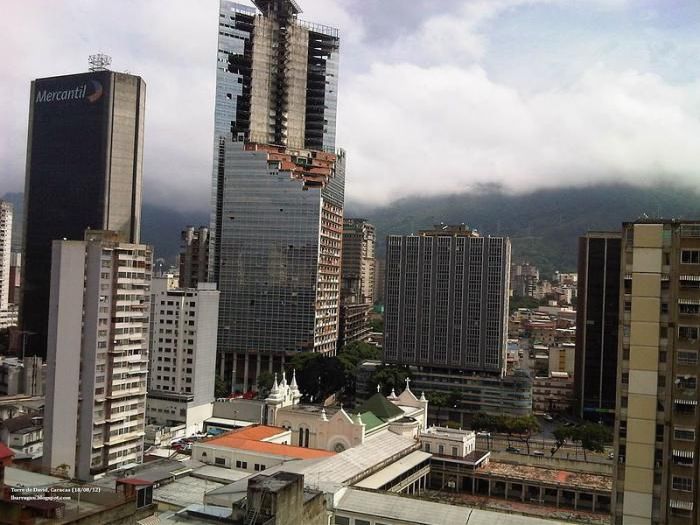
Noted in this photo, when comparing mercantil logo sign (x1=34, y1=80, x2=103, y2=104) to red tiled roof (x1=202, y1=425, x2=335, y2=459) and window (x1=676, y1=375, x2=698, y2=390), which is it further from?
window (x1=676, y1=375, x2=698, y2=390)

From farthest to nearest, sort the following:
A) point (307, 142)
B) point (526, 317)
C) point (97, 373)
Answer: point (526, 317) → point (307, 142) → point (97, 373)

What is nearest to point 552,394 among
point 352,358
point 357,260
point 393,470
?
point 352,358

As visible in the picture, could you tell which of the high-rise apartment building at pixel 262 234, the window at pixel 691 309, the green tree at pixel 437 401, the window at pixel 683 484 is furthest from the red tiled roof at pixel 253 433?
the high-rise apartment building at pixel 262 234

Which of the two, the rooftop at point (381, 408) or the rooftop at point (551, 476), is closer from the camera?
the rooftop at point (551, 476)

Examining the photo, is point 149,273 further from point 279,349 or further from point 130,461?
point 279,349

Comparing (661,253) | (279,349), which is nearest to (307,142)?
(279,349)

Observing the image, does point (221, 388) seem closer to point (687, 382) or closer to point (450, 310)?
point (450, 310)

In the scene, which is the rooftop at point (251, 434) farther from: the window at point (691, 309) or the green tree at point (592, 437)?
the window at point (691, 309)
